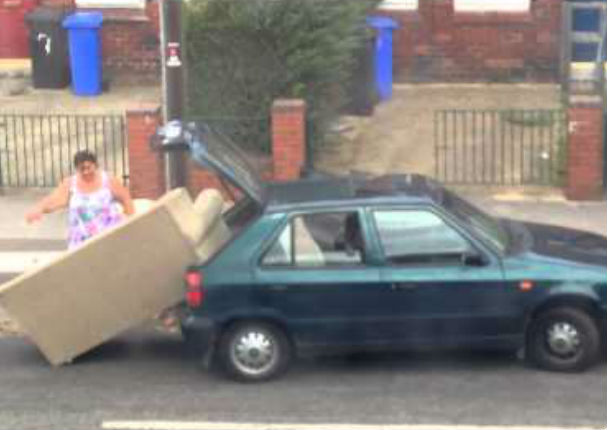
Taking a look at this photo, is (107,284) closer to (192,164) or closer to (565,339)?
(565,339)

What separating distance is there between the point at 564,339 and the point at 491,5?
11.1 meters

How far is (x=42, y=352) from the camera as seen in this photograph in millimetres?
8484

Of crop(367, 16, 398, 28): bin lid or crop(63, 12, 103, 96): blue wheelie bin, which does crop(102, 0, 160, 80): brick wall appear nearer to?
crop(63, 12, 103, 96): blue wheelie bin

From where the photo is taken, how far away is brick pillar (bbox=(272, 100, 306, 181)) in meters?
13.1

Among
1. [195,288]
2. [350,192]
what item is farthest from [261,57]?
[195,288]

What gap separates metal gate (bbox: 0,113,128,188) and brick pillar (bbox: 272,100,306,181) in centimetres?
166

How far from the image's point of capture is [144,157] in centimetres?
1306

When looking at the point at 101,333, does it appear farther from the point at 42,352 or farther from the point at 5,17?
the point at 5,17

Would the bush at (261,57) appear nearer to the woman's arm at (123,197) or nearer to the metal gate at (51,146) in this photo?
the metal gate at (51,146)

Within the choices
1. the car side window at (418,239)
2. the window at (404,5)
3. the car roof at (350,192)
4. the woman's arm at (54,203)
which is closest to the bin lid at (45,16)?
the window at (404,5)

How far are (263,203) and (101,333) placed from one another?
4.49ft

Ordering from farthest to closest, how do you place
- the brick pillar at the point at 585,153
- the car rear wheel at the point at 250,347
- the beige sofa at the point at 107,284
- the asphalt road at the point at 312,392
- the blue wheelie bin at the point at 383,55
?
1. the blue wheelie bin at the point at 383,55
2. the brick pillar at the point at 585,153
3. the beige sofa at the point at 107,284
4. the car rear wheel at the point at 250,347
5. the asphalt road at the point at 312,392

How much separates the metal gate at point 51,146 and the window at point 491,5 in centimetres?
547

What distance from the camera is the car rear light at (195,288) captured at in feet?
26.1
